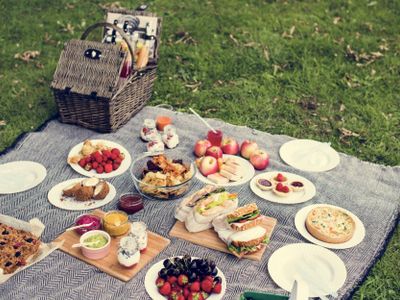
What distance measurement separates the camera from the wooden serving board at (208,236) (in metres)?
4.56

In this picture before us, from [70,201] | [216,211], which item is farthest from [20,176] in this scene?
[216,211]

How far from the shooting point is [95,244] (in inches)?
173

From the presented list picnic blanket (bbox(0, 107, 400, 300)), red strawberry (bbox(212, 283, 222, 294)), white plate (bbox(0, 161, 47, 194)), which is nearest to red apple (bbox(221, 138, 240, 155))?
picnic blanket (bbox(0, 107, 400, 300))

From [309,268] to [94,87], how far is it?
10.3 ft

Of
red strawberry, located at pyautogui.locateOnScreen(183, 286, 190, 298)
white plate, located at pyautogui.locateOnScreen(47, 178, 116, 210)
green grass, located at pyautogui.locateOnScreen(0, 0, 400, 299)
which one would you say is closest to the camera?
red strawberry, located at pyautogui.locateOnScreen(183, 286, 190, 298)

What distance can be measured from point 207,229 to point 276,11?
5940mm

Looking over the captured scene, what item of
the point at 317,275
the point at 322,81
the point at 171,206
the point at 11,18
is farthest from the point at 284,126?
the point at 11,18

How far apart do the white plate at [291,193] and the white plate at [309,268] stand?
0.65 metres

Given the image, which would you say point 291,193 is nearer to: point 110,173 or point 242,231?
point 242,231

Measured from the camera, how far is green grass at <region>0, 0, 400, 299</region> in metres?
7.05

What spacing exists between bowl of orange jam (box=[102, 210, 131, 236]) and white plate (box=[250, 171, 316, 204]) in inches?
53.1

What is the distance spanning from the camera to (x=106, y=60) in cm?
626

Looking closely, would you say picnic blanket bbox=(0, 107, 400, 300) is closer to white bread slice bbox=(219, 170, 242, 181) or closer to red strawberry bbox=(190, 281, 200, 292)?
white bread slice bbox=(219, 170, 242, 181)

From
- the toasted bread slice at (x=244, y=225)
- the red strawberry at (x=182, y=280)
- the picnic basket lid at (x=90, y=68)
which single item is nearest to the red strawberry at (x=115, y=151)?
the picnic basket lid at (x=90, y=68)
